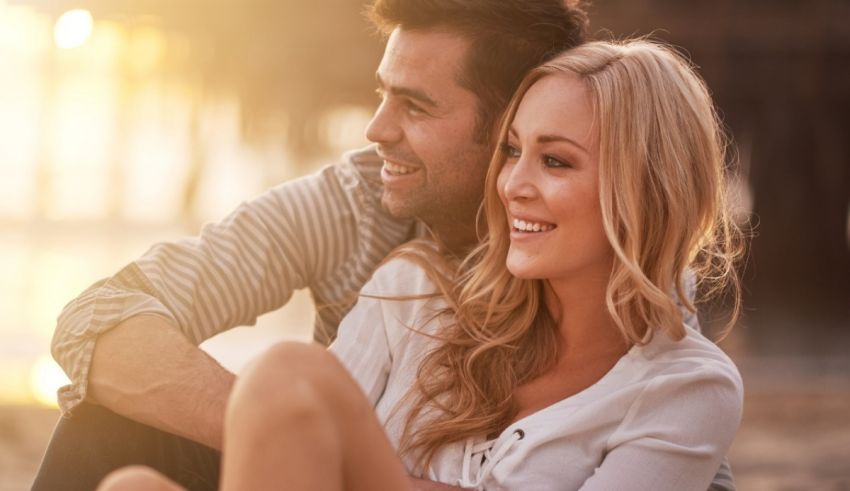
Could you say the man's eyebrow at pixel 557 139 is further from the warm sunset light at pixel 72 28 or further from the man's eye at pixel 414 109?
the warm sunset light at pixel 72 28

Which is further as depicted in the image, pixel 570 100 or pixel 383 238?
pixel 383 238

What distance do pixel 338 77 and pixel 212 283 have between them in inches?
520

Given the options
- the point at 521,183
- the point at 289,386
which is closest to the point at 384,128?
the point at 521,183

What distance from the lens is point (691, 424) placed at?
285cm

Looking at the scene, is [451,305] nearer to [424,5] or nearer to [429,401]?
[429,401]

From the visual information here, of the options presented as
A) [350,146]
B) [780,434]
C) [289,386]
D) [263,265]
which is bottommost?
[350,146]

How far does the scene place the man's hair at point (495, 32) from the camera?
381cm

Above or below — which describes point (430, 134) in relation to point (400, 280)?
above

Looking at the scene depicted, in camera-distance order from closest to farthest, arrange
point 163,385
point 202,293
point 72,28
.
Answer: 1. point 163,385
2. point 202,293
3. point 72,28

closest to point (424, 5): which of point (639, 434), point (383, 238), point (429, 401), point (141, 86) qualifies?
point (383, 238)

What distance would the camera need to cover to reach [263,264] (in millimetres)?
3807

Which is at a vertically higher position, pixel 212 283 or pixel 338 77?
pixel 212 283

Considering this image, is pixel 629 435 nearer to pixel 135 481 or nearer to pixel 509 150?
pixel 509 150

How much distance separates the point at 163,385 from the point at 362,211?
2.64ft
